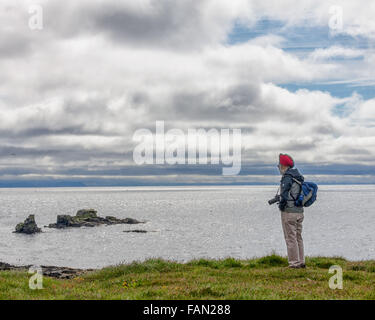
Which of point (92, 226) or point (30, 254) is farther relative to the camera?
point (92, 226)

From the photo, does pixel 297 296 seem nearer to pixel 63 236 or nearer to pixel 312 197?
pixel 312 197

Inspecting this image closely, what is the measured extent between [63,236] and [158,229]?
3019 cm

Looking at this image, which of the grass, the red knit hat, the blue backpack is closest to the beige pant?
the blue backpack

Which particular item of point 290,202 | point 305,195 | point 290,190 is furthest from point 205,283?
point 305,195

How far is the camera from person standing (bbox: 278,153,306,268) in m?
15.2

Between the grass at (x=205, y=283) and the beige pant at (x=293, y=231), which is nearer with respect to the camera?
the grass at (x=205, y=283)

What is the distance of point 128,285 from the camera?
13.5 m

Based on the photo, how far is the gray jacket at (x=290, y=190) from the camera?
49.6 feet

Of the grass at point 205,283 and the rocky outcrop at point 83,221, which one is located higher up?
the grass at point 205,283

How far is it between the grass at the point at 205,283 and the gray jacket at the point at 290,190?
2400 mm

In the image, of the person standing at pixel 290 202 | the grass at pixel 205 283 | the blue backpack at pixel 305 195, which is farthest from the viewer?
the person standing at pixel 290 202

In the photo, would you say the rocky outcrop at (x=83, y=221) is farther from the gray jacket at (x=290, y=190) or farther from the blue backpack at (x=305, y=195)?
the blue backpack at (x=305, y=195)

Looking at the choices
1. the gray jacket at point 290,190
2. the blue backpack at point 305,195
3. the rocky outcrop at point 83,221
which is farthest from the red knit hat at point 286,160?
the rocky outcrop at point 83,221
